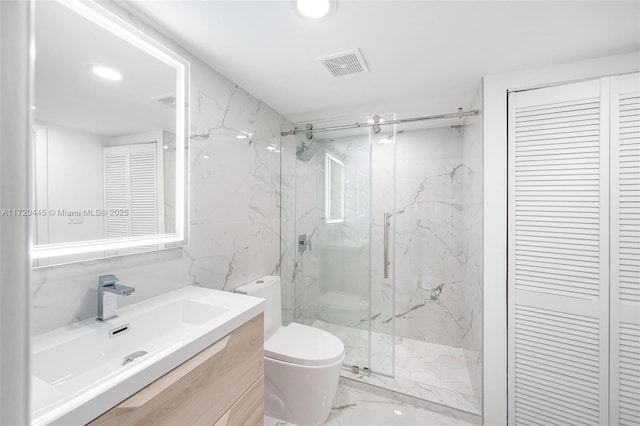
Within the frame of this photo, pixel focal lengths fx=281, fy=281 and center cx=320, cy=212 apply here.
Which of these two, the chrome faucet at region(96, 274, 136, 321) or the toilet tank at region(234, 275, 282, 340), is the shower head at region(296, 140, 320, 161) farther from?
the chrome faucet at region(96, 274, 136, 321)

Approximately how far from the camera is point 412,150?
9.20 feet

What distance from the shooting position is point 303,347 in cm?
179

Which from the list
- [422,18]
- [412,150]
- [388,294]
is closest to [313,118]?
[412,150]

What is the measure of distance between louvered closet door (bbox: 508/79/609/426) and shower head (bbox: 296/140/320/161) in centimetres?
146

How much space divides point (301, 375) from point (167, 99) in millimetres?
1718

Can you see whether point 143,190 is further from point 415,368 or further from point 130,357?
point 415,368

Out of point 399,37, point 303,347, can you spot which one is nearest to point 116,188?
point 303,347

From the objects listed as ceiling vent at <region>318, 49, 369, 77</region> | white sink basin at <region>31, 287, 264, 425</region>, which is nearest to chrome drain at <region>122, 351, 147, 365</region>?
white sink basin at <region>31, 287, 264, 425</region>

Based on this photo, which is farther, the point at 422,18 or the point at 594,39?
the point at 594,39

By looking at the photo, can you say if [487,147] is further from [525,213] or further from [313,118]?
[313,118]

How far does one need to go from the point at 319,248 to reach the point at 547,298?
1641 millimetres

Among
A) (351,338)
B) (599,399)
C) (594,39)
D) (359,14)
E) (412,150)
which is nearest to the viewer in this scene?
(359,14)

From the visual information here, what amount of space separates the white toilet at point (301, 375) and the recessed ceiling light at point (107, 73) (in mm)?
1330

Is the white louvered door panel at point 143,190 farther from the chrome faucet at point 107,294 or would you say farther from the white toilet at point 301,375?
the white toilet at point 301,375
